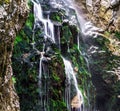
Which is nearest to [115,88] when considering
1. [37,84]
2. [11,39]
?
[37,84]

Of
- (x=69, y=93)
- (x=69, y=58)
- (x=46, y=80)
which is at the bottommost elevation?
(x=69, y=93)

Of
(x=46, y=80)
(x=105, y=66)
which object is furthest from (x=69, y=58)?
(x=105, y=66)

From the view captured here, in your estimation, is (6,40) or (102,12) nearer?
(6,40)

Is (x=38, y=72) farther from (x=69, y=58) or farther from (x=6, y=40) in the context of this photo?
(x=6, y=40)

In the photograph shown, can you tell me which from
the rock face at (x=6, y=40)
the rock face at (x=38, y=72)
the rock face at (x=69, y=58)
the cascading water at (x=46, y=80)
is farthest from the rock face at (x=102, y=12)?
the rock face at (x=6, y=40)

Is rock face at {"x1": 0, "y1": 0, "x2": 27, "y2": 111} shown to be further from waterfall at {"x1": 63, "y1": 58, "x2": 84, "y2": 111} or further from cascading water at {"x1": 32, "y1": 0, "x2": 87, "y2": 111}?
waterfall at {"x1": 63, "y1": 58, "x2": 84, "y2": 111}

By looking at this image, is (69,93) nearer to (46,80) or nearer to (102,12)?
(46,80)

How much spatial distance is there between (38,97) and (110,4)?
444 inches

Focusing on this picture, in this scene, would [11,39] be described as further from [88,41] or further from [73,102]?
[88,41]

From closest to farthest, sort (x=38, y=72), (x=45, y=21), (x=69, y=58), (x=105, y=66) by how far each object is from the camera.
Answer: (x=38, y=72)
(x=45, y=21)
(x=69, y=58)
(x=105, y=66)

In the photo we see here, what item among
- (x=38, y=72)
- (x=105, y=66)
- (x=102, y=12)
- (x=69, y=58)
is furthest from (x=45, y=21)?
(x=102, y=12)

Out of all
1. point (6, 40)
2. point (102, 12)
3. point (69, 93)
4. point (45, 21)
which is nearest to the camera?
point (6, 40)

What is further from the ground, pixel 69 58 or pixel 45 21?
pixel 45 21

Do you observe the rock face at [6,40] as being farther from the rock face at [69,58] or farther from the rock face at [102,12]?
the rock face at [102,12]
